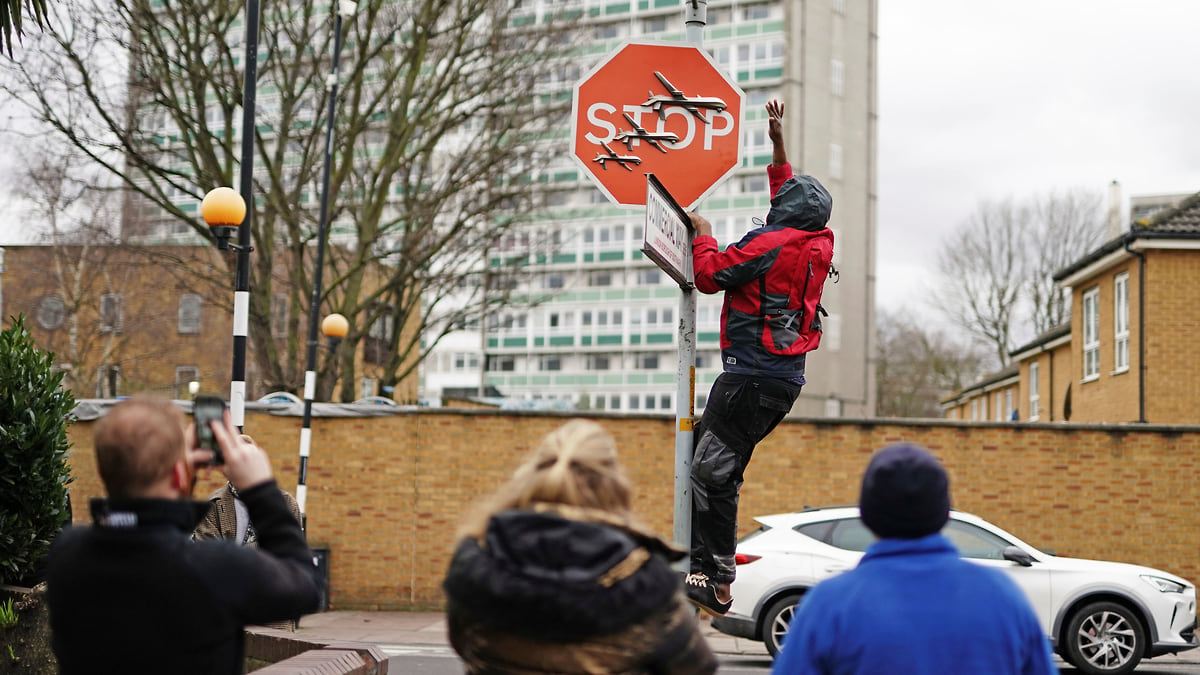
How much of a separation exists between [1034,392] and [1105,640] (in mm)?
28726

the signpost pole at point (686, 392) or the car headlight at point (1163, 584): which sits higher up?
Answer: the signpost pole at point (686, 392)

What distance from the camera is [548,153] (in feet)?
85.0

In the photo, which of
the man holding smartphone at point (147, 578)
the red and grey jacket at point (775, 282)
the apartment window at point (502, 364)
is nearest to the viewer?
the man holding smartphone at point (147, 578)

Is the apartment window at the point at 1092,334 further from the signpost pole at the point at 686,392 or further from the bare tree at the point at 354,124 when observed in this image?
the signpost pole at the point at 686,392

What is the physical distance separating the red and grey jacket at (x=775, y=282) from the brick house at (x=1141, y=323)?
22.1 meters

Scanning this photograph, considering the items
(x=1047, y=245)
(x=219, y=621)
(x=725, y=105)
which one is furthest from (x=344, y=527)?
(x=1047, y=245)

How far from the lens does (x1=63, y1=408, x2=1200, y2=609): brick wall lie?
17.1 metres

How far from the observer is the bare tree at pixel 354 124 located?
2272 cm

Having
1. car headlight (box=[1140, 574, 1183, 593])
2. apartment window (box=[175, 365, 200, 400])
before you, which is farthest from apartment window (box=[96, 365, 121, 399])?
car headlight (box=[1140, 574, 1183, 593])

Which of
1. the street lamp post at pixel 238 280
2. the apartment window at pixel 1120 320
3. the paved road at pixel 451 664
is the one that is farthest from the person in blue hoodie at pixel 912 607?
the apartment window at pixel 1120 320

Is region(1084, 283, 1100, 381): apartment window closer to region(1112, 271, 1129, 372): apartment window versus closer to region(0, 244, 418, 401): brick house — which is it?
region(1112, 271, 1129, 372): apartment window

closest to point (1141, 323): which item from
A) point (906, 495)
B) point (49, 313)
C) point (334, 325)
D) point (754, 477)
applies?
point (754, 477)

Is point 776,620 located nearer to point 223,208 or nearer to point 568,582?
point 223,208

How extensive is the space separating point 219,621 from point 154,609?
0.14m
